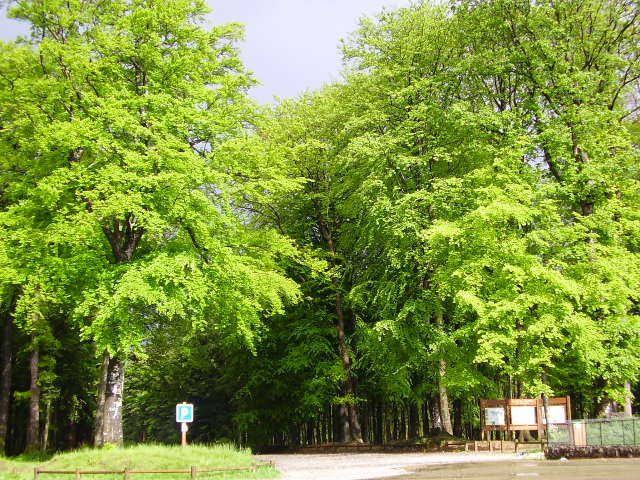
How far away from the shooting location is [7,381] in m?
29.1

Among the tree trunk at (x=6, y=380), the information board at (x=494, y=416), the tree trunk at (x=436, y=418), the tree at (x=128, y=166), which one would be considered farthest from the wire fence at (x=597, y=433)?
the tree trunk at (x=6, y=380)

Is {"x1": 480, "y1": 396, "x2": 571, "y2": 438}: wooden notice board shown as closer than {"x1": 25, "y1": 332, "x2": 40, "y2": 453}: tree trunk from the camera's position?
Yes

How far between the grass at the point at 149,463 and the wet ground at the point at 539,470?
499 centimetres

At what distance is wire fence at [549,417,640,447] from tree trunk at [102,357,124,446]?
603 inches

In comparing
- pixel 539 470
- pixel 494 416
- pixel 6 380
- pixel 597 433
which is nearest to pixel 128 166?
pixel 6 380

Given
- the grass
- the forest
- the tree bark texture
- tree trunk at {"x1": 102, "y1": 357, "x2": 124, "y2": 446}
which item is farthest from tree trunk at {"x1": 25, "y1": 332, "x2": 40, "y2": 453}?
the tree bark texture

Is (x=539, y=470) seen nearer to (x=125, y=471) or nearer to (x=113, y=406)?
(x=125, y=471)

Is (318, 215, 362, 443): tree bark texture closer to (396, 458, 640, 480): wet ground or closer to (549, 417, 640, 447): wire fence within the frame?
(549, 417, 640, 447): wire fence

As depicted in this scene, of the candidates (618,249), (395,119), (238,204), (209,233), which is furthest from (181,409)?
(395,119)

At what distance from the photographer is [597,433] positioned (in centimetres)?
1941

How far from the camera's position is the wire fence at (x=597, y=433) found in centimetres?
1869

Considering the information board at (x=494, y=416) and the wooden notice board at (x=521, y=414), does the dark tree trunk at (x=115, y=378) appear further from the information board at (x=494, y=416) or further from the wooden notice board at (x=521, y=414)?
the wooden notice board at (x=521, y=414)

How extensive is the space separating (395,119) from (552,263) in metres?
12.7

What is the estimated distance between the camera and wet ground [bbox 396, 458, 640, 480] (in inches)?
542
